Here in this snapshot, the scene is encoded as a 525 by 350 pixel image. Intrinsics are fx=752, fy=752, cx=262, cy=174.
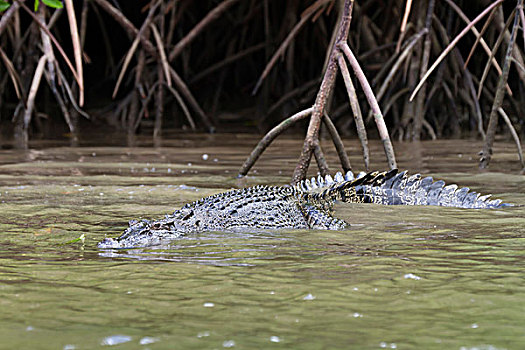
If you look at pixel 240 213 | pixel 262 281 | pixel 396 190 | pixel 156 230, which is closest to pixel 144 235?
pixel 156 230

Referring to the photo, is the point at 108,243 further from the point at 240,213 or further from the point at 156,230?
the point at 240,213

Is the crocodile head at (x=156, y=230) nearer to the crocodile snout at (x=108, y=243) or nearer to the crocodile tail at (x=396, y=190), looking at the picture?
the crocodile snout at (x=108, y=243)

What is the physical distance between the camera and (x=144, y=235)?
2.77 meters

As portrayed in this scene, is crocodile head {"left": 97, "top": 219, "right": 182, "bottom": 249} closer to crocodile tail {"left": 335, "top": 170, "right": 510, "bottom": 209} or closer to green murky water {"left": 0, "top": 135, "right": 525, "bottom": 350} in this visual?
green murky water {"left": 0, "top": 135, "right": 525, "bottom": 350}

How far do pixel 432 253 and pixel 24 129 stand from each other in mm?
4990

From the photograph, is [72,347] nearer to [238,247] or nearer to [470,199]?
[238,247]

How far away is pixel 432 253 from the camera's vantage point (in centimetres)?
251

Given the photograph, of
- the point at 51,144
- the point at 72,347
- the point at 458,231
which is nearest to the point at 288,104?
the point at 51,144

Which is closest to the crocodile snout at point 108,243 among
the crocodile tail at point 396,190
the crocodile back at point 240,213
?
the crocodile back at point 240,213

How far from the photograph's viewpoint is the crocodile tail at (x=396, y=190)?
11.9 ft

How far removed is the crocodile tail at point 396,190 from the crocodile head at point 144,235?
1.03 m

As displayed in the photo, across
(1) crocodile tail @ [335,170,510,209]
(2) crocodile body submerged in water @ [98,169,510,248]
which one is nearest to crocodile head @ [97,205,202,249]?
(2) crocodile body submerged in water @ [98,169,510,248]

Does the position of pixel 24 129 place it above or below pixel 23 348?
above

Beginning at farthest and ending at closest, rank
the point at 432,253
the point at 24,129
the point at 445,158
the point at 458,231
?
the point at 24,129 < the point at 445,158 < the point at 458,231 < the point at 432,253
